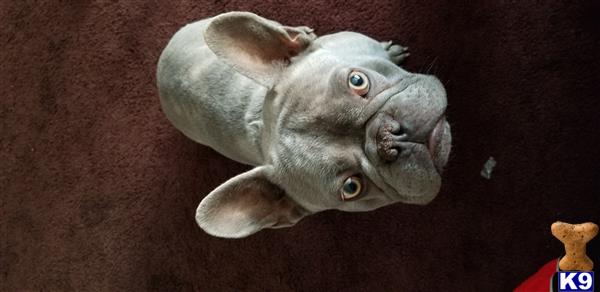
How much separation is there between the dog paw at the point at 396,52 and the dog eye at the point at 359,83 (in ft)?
3.27

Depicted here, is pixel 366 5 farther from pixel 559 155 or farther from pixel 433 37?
pixel 559 155

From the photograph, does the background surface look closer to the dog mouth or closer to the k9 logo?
the k9 logo

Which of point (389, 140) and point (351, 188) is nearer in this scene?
point (389, 140)

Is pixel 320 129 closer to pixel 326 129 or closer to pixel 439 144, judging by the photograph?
pixel 326 129

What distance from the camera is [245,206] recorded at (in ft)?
7.68

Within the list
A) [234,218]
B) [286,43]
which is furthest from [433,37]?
[234,218]

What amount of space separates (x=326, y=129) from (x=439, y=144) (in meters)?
0.47

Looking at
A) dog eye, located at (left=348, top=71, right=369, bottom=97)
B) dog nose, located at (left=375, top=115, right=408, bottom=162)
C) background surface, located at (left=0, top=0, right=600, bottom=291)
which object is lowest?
background surface, located at (left=0, top=0, right=600, bottom=291)

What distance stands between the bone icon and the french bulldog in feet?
1.91

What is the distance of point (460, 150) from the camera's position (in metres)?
3.25

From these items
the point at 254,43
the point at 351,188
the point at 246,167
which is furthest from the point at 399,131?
the point at 246,167

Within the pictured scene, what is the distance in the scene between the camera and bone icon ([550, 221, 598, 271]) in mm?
2291

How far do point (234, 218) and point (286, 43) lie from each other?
2.46 feet

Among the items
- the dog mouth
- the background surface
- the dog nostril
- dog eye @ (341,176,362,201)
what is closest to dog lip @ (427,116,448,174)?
A: the dog mouth
